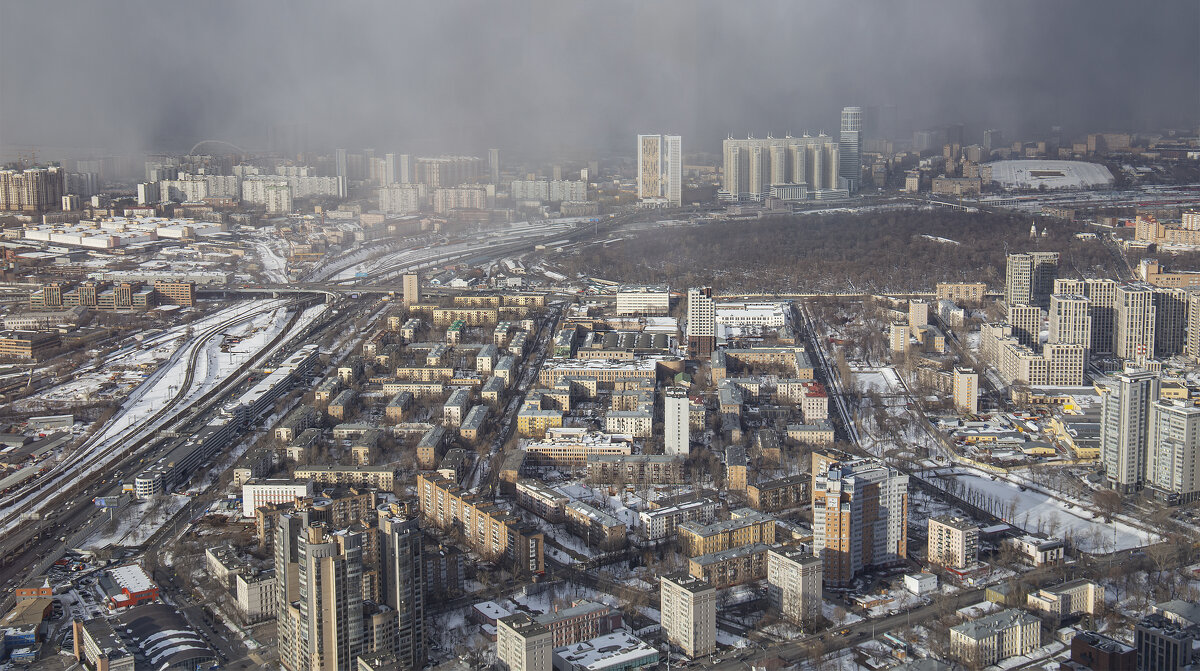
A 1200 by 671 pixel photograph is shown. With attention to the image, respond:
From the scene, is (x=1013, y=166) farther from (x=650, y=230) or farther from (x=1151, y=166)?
(x=650, y=230)

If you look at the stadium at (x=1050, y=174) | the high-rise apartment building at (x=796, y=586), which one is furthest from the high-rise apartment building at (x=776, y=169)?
the high-rise apartment building at (x=796, y=586)

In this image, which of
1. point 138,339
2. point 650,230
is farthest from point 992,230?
point 138,339

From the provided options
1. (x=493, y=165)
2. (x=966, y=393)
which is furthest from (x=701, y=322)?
(x=493, y=165)

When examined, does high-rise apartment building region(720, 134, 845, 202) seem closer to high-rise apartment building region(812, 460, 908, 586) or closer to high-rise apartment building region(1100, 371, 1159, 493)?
high-rise apartment building region(1100, 371, 1159, 493)

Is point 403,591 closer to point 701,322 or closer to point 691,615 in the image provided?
point 691,615

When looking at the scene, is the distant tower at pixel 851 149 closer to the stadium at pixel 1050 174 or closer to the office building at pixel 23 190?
the stadium at pixel 1050 174

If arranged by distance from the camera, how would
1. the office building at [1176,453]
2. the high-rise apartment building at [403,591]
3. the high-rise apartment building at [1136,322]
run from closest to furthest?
1. the high-rise apartment building at [403,591]
2. the office building at [1176,453]
3. the high-rise apartment building at [1136,322]

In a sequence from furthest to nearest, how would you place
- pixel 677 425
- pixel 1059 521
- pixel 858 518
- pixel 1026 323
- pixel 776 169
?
pixel 776 169 < pixel 1026 323 < pixel 677 425 < pixel 1059 521 < pixel 858 518
